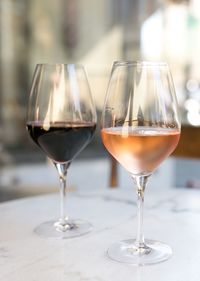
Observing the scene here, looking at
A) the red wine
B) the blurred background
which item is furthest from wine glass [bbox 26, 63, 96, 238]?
the blurred background

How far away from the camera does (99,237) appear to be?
57 cm

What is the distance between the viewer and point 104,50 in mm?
3146

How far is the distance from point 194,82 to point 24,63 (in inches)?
44.0

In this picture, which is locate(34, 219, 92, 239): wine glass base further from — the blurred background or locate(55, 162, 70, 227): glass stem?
the blurred background

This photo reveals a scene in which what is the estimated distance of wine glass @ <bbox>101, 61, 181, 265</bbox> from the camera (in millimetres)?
491

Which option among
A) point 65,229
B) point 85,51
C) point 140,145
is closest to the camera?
point 140,145

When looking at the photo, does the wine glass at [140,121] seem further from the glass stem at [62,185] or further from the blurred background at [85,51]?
the blurred background at [85,51]

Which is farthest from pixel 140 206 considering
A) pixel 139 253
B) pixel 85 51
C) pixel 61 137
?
pixel 85 51

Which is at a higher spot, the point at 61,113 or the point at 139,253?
the point at 61,113

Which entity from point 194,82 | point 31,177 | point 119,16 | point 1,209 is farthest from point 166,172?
point 1,209

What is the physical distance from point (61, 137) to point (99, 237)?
5.2 inches

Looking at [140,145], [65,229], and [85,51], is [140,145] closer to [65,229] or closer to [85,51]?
[65,229]

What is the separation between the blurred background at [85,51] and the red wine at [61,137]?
217 cm

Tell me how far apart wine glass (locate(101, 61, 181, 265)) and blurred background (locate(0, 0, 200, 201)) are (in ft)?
7.43
